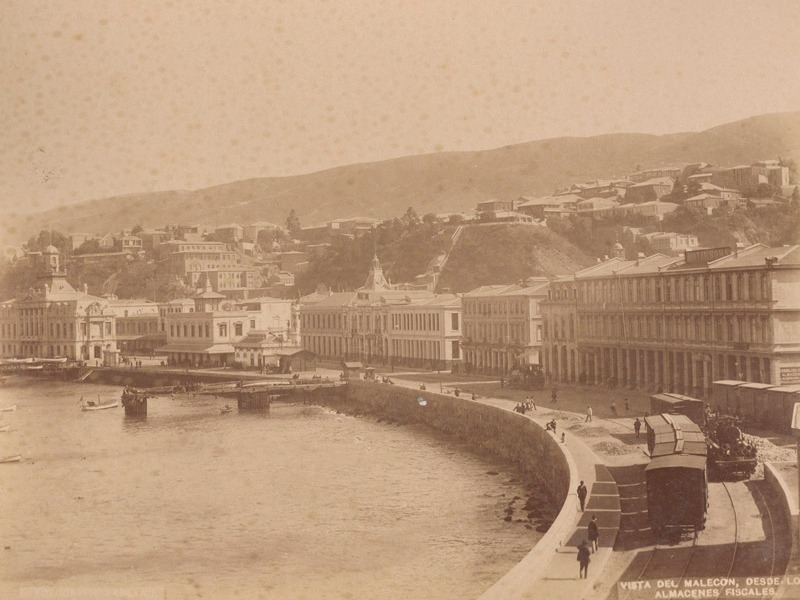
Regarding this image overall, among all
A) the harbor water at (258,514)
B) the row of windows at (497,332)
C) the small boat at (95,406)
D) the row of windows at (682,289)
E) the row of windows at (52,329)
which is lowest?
the harbor water at (258,514)

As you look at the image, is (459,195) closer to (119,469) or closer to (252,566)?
(119,469)

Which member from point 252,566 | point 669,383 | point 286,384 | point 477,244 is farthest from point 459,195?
point 252,566

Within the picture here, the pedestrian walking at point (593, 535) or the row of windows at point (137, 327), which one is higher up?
the row of windows at point (137, 327)

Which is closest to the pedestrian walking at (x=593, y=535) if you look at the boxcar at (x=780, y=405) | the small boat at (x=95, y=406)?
the boxcar at (x=780, y=405)

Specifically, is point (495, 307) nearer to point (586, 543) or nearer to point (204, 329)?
point (204, 329)

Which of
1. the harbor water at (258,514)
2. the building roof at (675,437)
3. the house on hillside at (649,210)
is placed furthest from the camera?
the house on hillside at (649,210)

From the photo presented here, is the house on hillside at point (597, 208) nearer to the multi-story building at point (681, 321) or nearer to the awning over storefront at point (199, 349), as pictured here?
the awning over storefront at point (199, 349)
